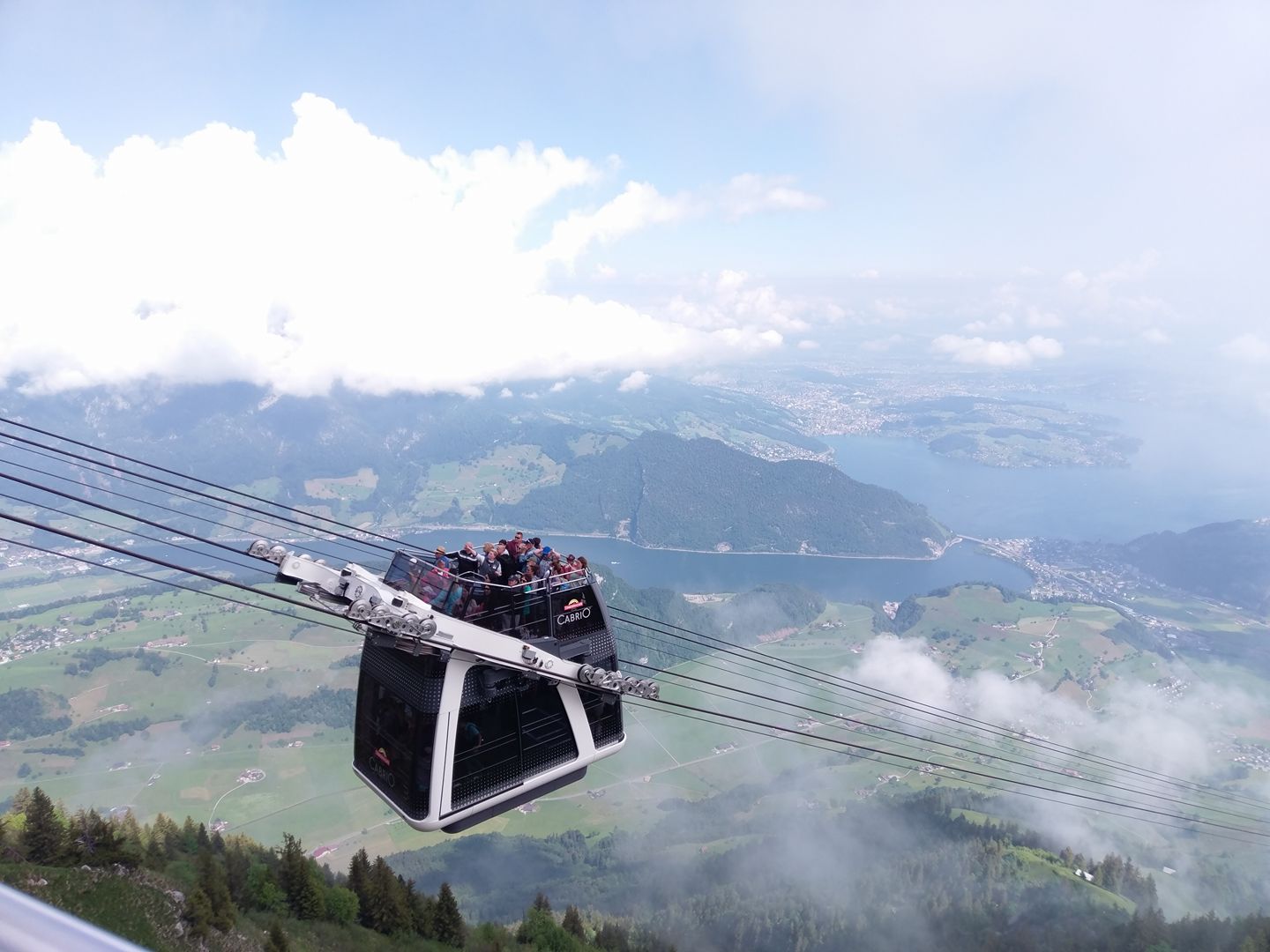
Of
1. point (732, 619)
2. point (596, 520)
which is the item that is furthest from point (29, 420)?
point (732, 619)

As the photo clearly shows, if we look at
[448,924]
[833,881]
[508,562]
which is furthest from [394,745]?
[833,881]

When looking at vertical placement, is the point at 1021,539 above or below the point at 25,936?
below

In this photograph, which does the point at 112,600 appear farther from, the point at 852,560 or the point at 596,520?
the point at 852,560

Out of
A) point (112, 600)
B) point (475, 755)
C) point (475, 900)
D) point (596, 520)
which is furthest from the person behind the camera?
point (596, 520)

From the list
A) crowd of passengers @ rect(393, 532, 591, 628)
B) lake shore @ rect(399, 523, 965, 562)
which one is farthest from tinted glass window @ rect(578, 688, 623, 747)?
lake shore @ rect(399, 523, 965, 562)

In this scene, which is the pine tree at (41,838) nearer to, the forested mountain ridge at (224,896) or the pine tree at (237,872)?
the forested mountain ridge at (224,896)

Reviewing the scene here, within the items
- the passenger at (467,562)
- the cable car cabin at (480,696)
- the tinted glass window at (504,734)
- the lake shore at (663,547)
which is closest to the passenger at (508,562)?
the passenger at (467,562)

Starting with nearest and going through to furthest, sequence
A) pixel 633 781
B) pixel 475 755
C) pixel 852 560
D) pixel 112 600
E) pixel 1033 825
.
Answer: pixel 475 755 → pixel 1033 825 → pixel 633 781 → pixel 112 600 → pixel 852 560
